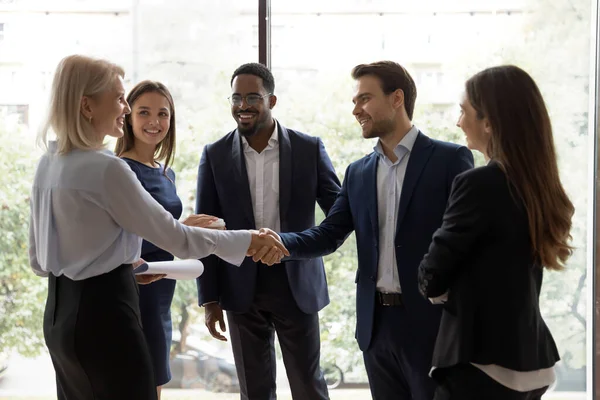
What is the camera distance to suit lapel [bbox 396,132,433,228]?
8.29ft

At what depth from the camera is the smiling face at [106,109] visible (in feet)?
7.17

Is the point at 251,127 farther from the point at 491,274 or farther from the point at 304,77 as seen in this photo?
the point at 491,274

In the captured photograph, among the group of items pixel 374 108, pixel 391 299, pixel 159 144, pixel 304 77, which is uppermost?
pixel 304 77

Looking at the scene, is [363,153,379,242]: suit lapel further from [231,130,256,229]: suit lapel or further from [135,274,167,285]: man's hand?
[135,274,167,285]: man's hand

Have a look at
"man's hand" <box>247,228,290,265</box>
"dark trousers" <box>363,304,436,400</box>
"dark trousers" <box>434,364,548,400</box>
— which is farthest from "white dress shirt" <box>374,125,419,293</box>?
"dark trousers" <box>434,364,548,400</box>

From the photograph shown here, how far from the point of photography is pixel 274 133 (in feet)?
10.3

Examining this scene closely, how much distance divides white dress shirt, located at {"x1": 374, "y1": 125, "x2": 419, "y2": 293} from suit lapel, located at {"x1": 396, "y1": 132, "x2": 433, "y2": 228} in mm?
36

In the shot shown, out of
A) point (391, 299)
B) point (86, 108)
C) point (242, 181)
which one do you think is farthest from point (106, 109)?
point (391, 299)

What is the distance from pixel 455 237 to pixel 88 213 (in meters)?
1.05

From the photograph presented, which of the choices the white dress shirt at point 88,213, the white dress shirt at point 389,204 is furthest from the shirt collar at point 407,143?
the white dress shirt at point 88,213

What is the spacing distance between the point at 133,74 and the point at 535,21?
7.33 ft

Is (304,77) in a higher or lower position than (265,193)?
higher

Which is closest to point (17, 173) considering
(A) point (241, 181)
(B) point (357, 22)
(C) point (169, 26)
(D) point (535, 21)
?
(C) point (169, 26)

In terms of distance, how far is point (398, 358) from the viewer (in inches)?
98.8
